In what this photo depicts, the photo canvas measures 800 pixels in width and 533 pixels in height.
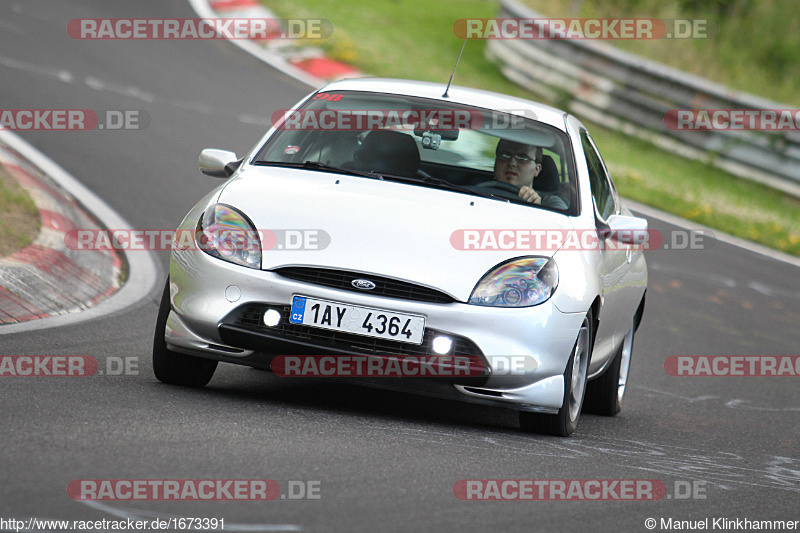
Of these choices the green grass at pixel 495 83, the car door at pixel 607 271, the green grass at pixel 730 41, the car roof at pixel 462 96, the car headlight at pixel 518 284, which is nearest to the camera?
the car headlight at pixel 518 284

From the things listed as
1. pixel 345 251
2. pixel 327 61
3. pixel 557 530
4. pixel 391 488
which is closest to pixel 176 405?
pixel 345 251

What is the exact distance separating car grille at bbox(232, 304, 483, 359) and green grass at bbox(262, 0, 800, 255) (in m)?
10.1

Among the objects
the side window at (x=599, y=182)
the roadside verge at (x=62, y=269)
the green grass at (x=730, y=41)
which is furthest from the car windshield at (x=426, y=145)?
the green grass at (x=730, y=41)

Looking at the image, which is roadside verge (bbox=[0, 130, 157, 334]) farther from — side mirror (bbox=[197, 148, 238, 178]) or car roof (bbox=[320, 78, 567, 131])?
car roof (bbox=[320, 78, 567, 131])

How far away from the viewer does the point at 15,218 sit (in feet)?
28.8

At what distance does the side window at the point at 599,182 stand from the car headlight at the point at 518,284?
105cm

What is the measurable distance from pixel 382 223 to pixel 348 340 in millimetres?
570

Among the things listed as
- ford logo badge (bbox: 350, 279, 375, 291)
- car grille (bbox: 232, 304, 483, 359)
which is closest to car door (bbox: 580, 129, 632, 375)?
car grille (bbox: 232, 304, 483, 359)

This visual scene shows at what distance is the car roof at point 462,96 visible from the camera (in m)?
7.23

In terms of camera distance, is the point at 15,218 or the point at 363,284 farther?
the point at 15,218

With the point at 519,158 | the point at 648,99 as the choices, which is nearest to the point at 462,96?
the point at 519,158

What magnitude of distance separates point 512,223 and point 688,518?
1.75 metres

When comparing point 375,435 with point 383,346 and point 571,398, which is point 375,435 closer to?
point 383,346

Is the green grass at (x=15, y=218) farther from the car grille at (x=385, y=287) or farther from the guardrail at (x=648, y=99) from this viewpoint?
the guardrail at (x=648, y=99)
